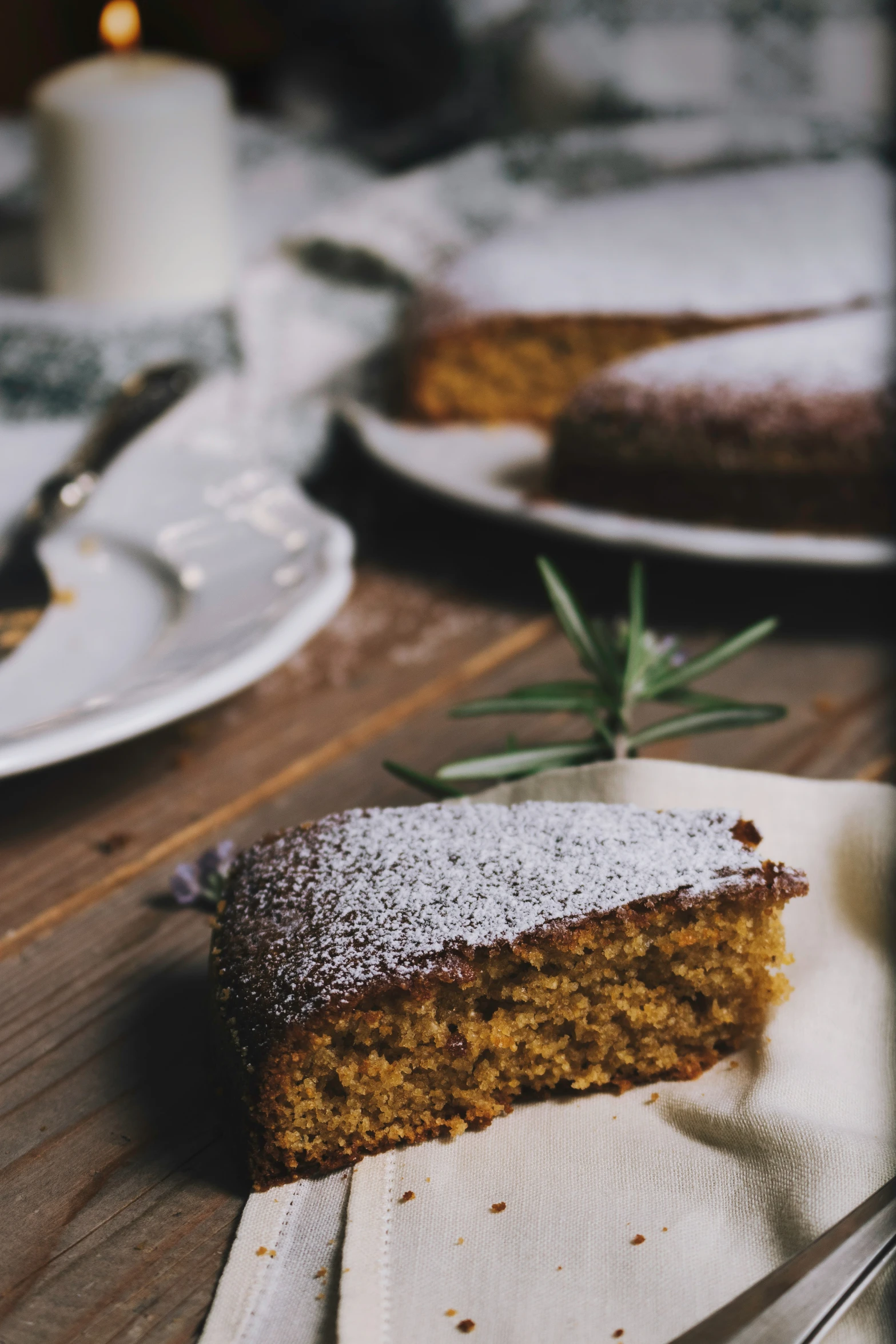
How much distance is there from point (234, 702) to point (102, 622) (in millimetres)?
147

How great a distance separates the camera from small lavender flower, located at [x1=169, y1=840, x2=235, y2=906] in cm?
107

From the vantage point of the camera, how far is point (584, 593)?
160 centimetres

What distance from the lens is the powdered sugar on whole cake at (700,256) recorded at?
1.89m

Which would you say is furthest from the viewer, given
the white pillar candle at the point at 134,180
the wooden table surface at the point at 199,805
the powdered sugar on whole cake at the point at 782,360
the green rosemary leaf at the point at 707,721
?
the white pillar candle at the point at 134,180

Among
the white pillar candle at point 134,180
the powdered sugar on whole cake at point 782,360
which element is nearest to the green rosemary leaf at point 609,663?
the powdered sugar on whole cake at point 782,360

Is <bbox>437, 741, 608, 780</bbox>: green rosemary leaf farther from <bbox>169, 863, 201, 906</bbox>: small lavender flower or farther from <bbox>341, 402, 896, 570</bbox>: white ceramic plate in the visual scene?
<bbox>341, 402, 896, 570</bbox>: white ceramic plate

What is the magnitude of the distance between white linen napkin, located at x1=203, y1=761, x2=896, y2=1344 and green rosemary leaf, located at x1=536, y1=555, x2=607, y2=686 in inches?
13.5

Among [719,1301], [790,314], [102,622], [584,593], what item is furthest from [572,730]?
[790,314]

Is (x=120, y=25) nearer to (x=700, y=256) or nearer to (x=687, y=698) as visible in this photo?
(x=700, y=256)

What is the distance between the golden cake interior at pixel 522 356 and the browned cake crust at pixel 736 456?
10.0 inches

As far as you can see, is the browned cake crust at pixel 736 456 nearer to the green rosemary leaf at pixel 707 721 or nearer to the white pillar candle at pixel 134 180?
the green rosemary leaf at pixel 707 721

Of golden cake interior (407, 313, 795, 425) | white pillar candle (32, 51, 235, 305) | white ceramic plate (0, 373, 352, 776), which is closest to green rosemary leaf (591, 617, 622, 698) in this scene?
white ceramic plate (0, 373, 352, 776)

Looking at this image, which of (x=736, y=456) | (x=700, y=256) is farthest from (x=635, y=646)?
(x=700, y=256)

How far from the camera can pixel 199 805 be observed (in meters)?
1.22
